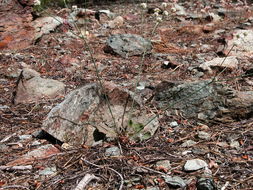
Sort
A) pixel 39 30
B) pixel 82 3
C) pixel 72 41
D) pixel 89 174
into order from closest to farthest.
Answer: pixel 89 174, pixel 72 41, pixel 39 30, pixel 82 3

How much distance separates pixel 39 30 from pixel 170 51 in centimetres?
226

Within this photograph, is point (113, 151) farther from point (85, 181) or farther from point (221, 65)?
point (221, 65)

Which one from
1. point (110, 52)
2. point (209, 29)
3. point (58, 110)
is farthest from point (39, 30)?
point (58, 110)

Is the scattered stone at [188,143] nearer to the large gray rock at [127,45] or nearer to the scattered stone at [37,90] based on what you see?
the scattered stone at [37,90]

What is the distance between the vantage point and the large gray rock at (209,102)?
266cm

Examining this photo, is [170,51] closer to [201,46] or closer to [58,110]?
[201,46]

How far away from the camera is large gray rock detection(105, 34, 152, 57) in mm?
4895

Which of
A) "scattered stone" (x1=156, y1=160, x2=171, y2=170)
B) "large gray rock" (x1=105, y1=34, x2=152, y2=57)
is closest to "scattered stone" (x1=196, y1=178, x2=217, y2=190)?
"scattered stone" (x1=156, y1=160, x2=171, y2=170)

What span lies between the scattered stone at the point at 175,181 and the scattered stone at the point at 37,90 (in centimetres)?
177

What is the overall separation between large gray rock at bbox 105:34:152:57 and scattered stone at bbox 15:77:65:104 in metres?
1.41

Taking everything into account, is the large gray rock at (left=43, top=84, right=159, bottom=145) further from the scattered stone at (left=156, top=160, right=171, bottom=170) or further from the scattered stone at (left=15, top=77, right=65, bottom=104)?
the scattered stone at (left=15, top=77, right=65, bottom=104)

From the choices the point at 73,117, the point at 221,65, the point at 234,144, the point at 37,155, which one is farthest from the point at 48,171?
the point at 221,65

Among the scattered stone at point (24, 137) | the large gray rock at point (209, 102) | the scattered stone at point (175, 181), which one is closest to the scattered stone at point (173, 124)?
the large gray rock at point (209, 102)

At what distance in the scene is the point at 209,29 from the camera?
5988 millimetres
